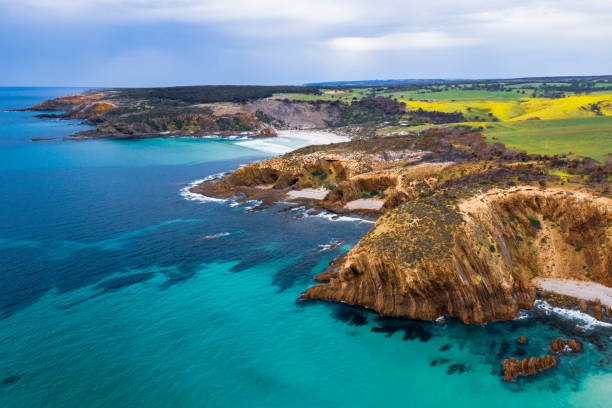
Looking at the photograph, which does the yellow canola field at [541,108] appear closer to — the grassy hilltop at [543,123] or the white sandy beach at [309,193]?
the grassy hilltop at [543,123]

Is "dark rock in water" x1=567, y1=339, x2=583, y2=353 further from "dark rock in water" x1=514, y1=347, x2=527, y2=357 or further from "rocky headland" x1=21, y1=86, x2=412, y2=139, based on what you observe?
"rocky headland" x1=21, y1=86, x2=412, y2=139

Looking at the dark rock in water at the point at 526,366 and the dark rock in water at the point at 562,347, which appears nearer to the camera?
the dark rock in water at the point at 526,366

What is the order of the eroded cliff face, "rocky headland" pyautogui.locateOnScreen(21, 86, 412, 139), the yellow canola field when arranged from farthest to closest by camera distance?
"rocky headland" pyautogui.locateOnScreen(21, 86, 412, 139) → the yellow canola field → the eroded cliff face

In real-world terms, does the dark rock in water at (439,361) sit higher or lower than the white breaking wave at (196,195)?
lower

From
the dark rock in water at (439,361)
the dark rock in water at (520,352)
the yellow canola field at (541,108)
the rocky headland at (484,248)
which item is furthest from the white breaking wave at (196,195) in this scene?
the yellow canola field at (541,108)

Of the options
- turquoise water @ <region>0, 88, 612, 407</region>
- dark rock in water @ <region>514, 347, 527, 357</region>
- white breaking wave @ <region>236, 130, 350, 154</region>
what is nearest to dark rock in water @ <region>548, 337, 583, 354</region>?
turquoise water @ <region>0, 88, 612, 407</region>

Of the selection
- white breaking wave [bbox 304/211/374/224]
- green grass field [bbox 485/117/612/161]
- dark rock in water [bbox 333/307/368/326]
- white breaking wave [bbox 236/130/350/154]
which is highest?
green grass field [bbox 485/117/612/161]
